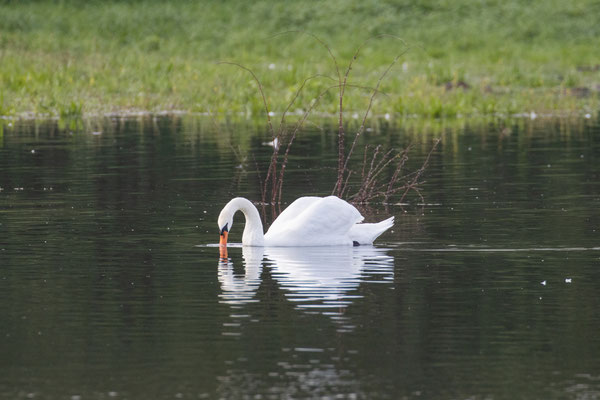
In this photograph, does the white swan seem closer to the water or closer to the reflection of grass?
the water

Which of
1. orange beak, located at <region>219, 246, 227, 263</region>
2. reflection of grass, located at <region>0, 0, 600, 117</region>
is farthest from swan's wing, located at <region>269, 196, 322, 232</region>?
reflection of grass, located at <region>0, 0, 600, 117</region>

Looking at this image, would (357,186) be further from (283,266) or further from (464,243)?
(283,266)

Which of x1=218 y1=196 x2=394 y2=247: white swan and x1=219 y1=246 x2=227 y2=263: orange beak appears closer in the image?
x1=219 y1=246 x2=227 y2=263: orange beak

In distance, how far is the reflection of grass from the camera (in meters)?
38.6

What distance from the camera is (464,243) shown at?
14.7 m

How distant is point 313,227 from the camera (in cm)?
1459

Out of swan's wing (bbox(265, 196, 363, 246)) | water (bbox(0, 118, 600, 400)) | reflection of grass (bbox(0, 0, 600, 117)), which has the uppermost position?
reflection of grass (bbox(0, 0, 600, 117))

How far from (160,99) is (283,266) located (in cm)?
2667

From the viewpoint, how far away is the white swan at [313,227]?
47.9ft

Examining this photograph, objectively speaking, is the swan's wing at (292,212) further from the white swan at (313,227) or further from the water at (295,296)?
the water at (295,296)

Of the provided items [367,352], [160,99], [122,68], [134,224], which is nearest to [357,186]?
Answer: [134,224]

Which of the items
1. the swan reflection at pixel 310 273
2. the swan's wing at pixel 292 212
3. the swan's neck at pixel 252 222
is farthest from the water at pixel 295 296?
the swan's wing at pixel 292 212

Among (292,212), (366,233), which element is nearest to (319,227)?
(366,233)

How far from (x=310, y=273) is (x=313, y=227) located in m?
1.73
